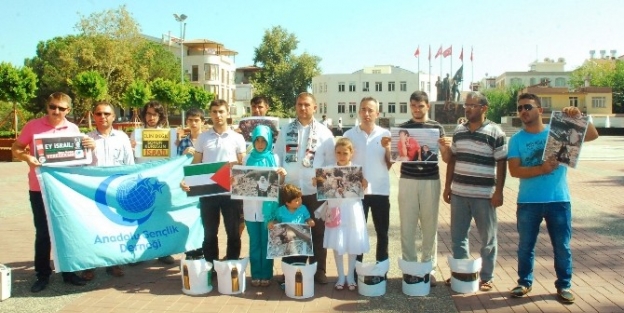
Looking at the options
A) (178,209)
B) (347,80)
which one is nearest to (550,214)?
(178,209)

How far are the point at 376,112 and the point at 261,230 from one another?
1682mm

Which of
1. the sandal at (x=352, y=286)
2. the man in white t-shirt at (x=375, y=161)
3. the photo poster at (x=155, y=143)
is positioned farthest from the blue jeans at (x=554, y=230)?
the photo poster at (x=155, y=143)

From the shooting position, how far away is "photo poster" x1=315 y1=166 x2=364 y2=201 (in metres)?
5.30

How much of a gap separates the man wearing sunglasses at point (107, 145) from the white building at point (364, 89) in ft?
261

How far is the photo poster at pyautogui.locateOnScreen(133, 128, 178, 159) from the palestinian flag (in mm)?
1100

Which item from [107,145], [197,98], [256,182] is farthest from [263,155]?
[197,98]

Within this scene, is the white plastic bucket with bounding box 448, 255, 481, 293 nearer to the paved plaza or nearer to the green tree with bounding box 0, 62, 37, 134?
the paved plaza

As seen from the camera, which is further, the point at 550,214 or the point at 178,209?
the point at 178,209

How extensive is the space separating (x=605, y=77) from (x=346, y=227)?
8759 cm

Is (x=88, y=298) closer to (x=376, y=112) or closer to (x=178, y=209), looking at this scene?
(x=178, y=209)

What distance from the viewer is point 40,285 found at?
562cm

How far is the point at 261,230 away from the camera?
571cm

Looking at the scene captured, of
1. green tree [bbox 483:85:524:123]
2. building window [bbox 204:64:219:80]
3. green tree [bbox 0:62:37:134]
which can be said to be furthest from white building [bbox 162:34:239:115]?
green tree [bbox 0:62:37:134]

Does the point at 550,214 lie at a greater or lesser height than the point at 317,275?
greater
